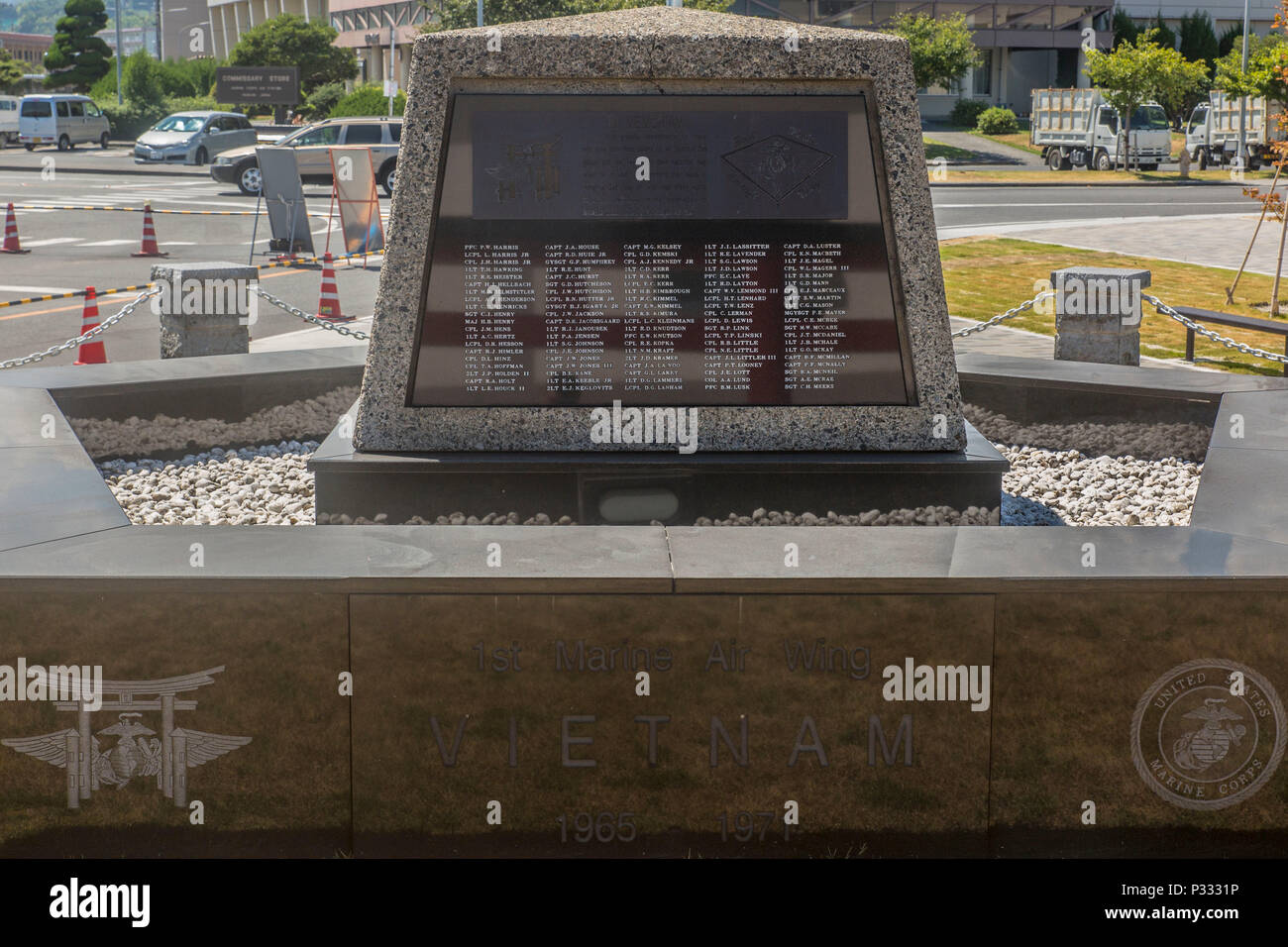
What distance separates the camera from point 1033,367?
7266mm

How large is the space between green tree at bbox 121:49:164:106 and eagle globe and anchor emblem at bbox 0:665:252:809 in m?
63.4

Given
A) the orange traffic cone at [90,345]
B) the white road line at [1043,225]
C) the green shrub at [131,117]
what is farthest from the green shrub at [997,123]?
the orange traffic cone at [90,345]

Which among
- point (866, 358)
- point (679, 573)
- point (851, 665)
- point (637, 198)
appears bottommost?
point (851, 665)

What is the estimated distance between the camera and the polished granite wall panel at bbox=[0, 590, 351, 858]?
3.55 meters

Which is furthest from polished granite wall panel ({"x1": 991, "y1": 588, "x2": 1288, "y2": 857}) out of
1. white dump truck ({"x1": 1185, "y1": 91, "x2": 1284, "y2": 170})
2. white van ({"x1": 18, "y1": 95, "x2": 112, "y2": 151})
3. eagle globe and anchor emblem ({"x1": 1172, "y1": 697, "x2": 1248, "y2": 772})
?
white van ({"x1": 18, "y1": 95, "x2": 112, "y2": 151})

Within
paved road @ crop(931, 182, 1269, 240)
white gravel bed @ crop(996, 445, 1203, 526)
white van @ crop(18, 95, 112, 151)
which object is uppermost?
white van @ crop(18, 95, 112, 151)

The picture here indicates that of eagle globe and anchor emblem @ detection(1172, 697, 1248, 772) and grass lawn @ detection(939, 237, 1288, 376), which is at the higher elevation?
grass lawn @ detection(939, 237, 1288, 376)

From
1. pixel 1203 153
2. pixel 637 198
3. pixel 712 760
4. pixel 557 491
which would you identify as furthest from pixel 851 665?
pixel 1203 153

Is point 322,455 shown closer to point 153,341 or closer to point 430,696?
point 430,696

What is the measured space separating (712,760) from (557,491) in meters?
1.84

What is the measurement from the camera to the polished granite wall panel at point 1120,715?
11.9 ft

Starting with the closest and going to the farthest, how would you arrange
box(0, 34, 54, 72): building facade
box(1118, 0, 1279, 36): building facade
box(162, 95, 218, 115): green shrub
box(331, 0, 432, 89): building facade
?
box(162, 95, 218, 115): green shrub
box(1118, 0, 1279, 36): building facade
box(331, 0, 432, 89): building facade
box(0, 34, 54, 72): building facade

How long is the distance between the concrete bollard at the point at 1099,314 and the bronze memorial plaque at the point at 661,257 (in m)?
3.04

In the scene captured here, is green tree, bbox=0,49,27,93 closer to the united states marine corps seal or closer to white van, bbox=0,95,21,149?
white van, bbox=0,95,21,149
